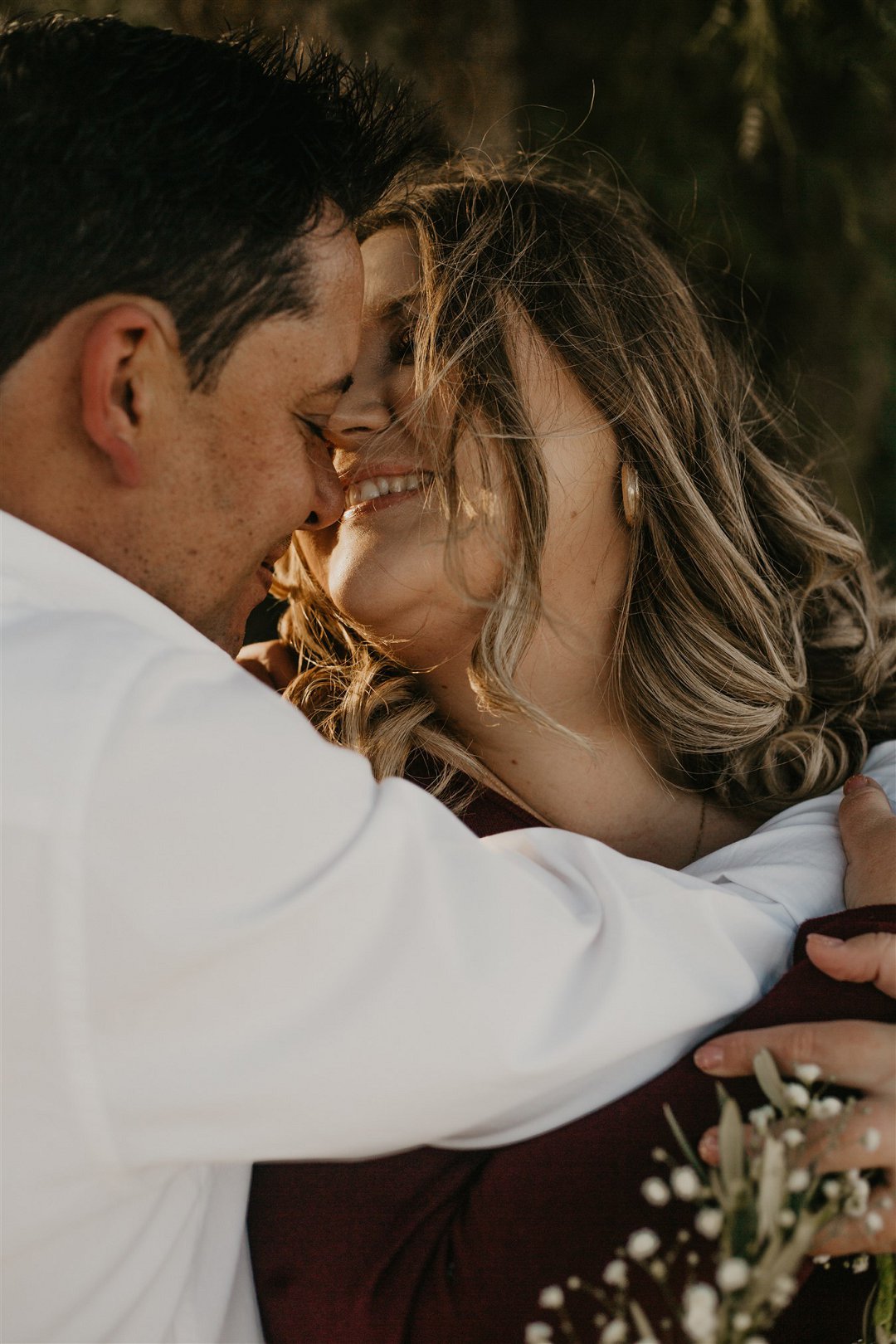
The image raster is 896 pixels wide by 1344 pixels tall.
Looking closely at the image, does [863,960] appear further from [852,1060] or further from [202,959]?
[202,959]

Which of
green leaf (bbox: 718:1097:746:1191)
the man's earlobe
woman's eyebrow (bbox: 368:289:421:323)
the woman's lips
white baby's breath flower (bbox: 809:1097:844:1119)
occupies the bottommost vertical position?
white baby's breath flower (bbox: 809:1097:844:1119)

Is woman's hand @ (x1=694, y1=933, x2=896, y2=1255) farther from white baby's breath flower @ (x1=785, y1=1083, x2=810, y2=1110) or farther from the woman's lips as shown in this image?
the woman's lips

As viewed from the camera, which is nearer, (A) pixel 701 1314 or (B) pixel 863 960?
(A) pixel 701 1314

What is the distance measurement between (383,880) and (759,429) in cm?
196

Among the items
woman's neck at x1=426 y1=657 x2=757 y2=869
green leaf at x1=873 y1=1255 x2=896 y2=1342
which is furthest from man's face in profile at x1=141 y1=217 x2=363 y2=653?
green leaf at x1=873 y1=1255 x2=896 y2=1342

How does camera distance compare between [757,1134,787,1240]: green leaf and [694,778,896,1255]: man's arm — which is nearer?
[757,1134,787,1240]: green leaf

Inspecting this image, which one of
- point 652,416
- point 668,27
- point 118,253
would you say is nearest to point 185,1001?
point 118,253

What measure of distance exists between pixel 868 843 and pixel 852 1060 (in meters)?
0.62

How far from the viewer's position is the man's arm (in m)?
1.46

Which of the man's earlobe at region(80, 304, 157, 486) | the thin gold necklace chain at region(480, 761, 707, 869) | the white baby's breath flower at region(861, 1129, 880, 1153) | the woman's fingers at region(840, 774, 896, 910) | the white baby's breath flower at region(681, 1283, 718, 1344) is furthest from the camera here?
the thin gold necklace chain at region(480, 761, 707, 869)

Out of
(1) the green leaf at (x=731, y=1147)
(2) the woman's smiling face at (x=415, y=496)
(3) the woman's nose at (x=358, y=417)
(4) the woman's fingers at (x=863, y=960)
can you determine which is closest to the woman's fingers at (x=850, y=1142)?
(1) the green leaf at (x=731, y=1147)

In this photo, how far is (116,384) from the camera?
5.35 ft

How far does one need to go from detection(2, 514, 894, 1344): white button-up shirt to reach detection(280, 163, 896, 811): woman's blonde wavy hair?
87 centimetres

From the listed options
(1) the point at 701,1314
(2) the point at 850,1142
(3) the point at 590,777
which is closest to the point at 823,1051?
(2) the point at 850,1142
